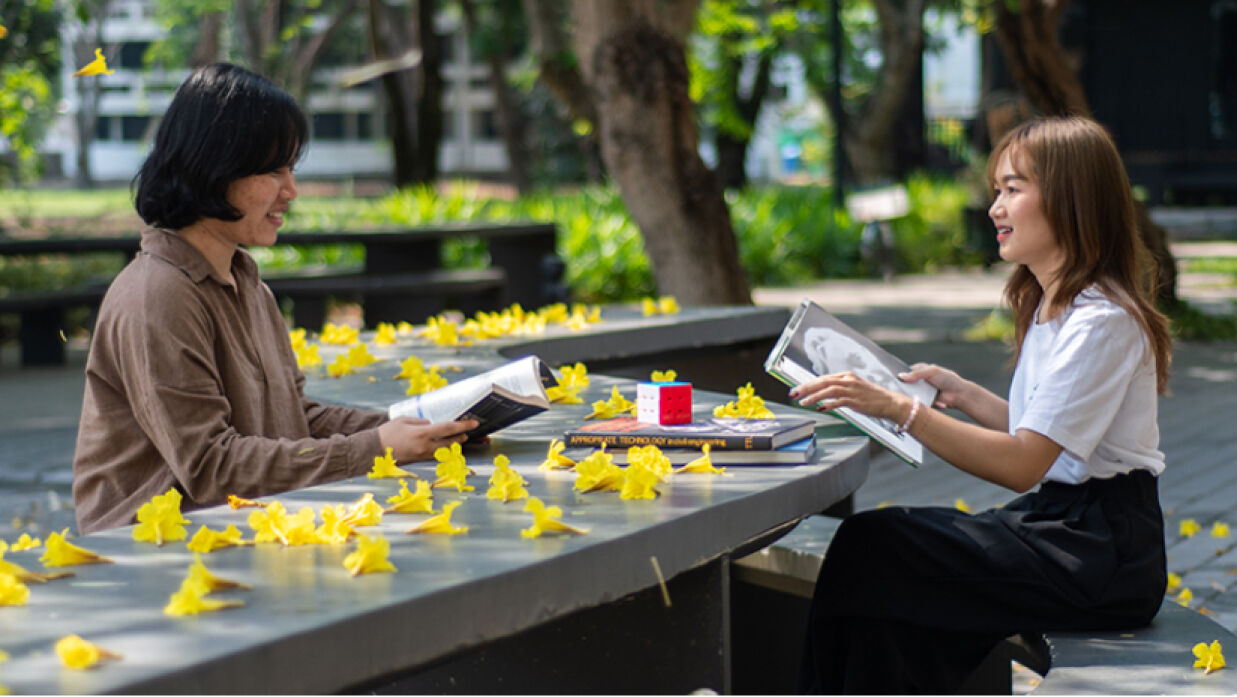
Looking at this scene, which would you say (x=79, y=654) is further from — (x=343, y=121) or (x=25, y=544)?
(x=343, y=121)

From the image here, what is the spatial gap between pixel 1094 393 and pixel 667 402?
88 centimetres

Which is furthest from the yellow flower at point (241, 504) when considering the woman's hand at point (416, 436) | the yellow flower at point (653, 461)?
the yellow flower at point (653, 461)

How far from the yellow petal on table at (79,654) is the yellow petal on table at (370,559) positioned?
16.2 inches

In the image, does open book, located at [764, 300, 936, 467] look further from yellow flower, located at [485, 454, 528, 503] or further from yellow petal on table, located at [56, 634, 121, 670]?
yellow petal on table, located at [56, 634, 121, 670]

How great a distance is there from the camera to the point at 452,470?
102 inches

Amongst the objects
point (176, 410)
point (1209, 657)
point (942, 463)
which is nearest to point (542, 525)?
point (176, 410)

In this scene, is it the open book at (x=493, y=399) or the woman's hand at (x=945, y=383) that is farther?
the woman's hand at (x=945, y=383)

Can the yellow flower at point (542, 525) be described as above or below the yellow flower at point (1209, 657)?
above

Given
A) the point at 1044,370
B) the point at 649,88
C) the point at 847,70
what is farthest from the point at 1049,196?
the point at 847,70

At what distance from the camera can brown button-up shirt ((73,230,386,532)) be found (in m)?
2.75

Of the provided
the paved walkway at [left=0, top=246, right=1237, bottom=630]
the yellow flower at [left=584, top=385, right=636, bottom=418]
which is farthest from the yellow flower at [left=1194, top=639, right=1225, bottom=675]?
the paved walkway at [left=0, top=246, right=1237, bottom=630]

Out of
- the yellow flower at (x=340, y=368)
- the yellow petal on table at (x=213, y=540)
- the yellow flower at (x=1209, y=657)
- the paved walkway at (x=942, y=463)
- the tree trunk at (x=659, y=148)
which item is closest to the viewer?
the yellow petal on table at (x=213, y=540)

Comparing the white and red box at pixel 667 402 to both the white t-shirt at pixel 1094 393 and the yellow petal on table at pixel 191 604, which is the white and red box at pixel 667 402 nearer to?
the white t-shirt at pixel 1094 393

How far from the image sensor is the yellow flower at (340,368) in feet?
13.6
